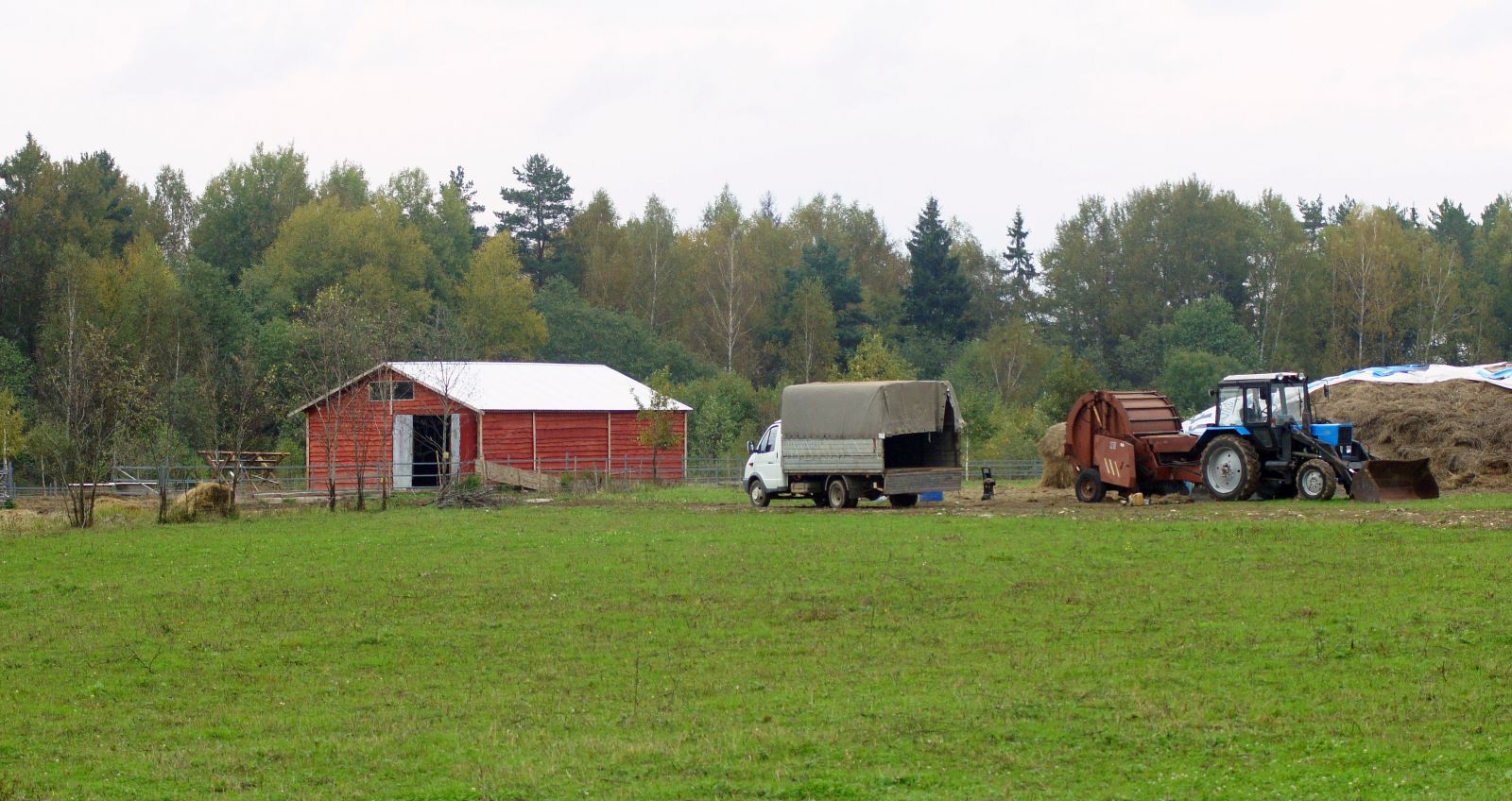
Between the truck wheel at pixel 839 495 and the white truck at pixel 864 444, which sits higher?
the white truck at pixel 864 444

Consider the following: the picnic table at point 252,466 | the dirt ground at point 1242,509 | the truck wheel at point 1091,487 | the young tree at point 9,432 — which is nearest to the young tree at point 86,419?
the young tree at point 9,432

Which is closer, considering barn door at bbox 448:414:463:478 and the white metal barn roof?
barn door at bbox 448:414:463:478

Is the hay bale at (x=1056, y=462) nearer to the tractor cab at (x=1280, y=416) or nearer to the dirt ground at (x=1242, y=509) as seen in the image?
the dirt ground at (x=1242, y=509)

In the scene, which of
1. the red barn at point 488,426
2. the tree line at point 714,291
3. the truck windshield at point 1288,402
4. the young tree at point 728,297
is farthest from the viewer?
the young tree at point 728,297

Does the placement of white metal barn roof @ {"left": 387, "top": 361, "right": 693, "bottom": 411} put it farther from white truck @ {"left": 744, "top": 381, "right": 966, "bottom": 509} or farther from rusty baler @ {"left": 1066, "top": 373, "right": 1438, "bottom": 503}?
rusty baler @ {"left": 1066, "top": 373, "right": 1438, "bottom": 503}

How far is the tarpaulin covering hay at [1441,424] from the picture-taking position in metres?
35.7

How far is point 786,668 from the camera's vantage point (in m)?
14.3

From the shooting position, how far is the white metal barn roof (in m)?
51.4

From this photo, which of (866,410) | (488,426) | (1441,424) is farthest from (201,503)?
(1441,424)

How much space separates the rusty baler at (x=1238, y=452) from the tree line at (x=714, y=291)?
70.6 ft

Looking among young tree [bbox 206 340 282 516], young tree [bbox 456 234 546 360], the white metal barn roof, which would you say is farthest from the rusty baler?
young tree [bbox 456 234 546 360]

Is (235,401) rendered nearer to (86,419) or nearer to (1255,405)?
(86,419)

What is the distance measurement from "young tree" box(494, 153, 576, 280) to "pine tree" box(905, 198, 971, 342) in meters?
27.3

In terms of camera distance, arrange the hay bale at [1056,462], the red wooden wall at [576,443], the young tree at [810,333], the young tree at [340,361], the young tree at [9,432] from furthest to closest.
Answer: the young tree at [810,333] < the red wooden wall at [576,443] < the young tree at [9,432] < the hay bale at [1056,462] < the young tree at [340,361]
